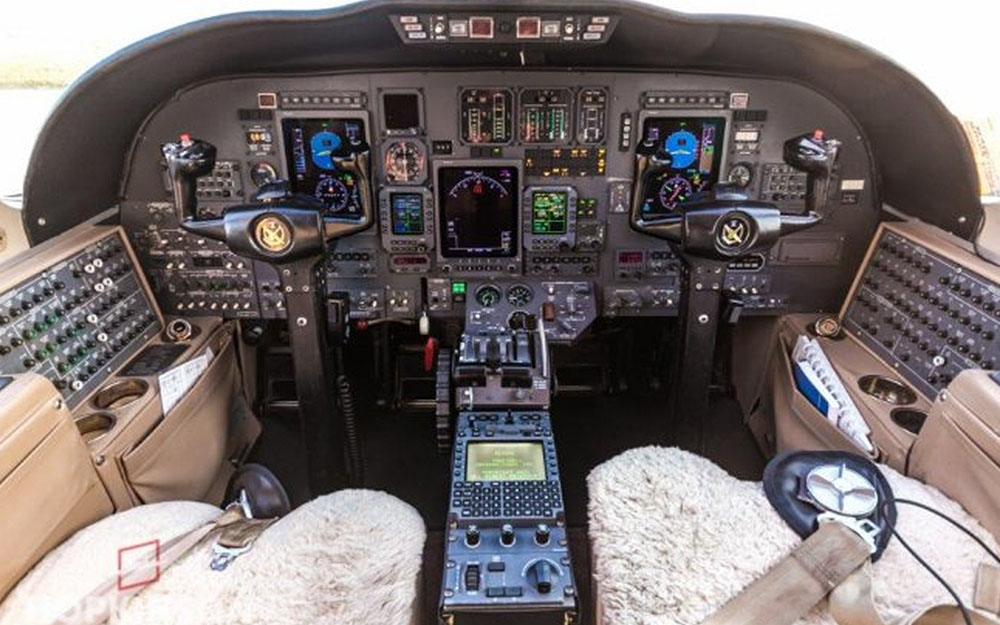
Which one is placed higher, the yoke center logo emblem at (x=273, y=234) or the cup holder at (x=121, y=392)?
the yoke center logo emblem at (x=273, y=234)

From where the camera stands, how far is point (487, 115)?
260cm

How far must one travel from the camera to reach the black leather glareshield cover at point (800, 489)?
145 centimetres

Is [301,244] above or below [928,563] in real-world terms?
above

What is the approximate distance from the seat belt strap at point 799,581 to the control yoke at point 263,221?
1507 millimetres

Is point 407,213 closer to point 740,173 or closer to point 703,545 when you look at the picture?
point 740,173

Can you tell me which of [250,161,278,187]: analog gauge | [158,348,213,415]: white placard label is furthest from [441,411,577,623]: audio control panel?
[250,161,278,187]: analog gauge

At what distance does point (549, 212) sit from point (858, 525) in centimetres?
167

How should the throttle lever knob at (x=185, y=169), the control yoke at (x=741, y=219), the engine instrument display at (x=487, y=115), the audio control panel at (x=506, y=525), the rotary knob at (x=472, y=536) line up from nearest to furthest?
the audio control panel at (x=506, y=525)
the rotary knob at (x=472, y=536)
the control yoke at (x=741, y=219)
the throttle lever knob at (x=185, y=169)
the engine instrument display at (x=487, y=115)

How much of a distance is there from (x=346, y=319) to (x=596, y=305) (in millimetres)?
1067

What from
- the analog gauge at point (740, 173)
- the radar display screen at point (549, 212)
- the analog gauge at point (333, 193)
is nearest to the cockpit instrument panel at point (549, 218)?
the radar display screen at point (549, 212)

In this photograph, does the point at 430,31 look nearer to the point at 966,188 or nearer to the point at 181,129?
the point at 181,129

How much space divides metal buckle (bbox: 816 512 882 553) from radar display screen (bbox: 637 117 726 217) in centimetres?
142

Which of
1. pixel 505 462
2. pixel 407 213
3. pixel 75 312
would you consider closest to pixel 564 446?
pixel 505 462

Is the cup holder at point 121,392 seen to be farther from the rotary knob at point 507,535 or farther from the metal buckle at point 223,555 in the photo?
the rotary knob at point 507,535
